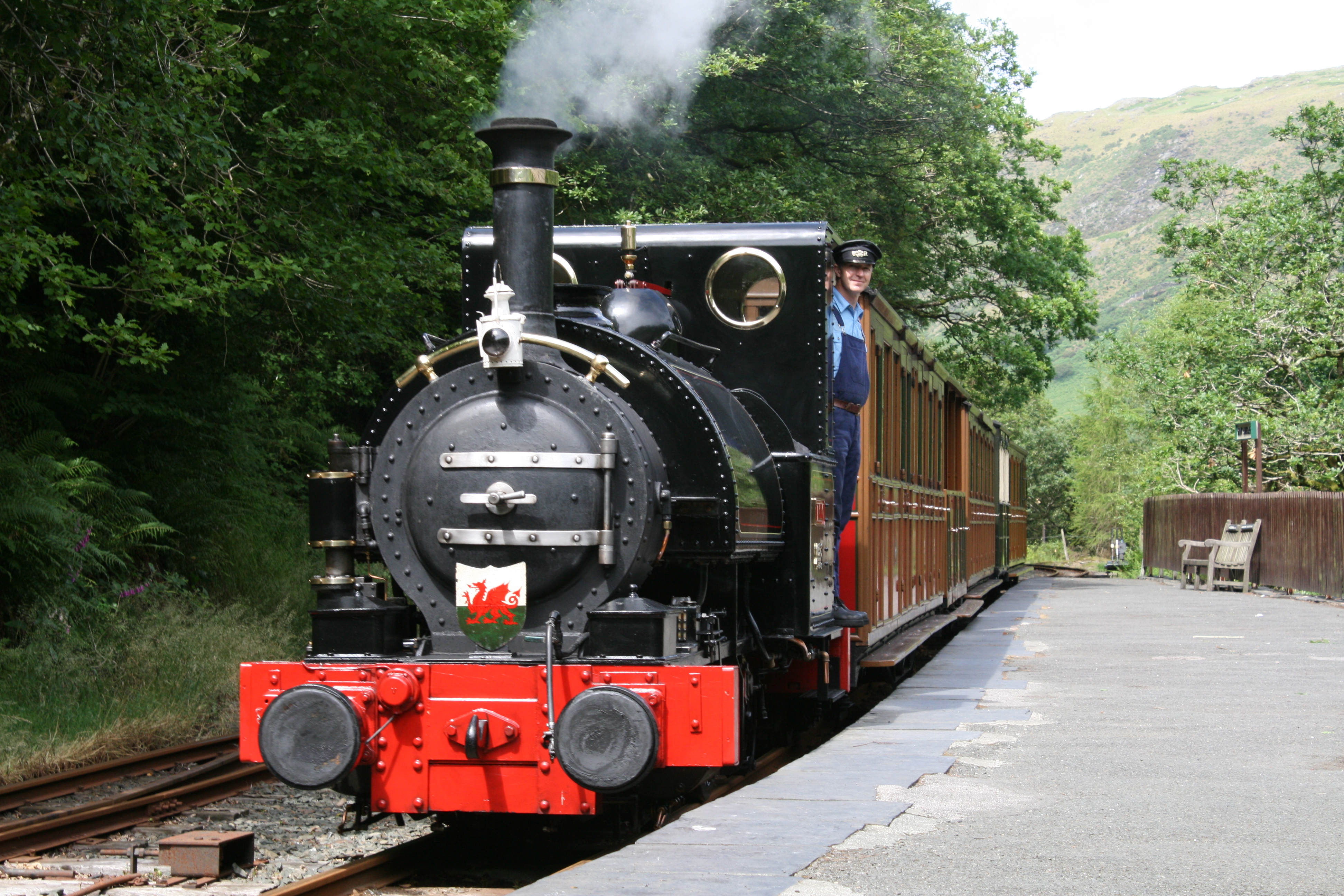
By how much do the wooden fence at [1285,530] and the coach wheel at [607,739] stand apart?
1781cm

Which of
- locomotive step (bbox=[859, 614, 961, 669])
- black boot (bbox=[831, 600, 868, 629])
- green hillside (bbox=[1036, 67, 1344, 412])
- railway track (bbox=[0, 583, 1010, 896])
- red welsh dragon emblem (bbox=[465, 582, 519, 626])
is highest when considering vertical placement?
green hillside (bbox=[1036, 67, 1344, 412])

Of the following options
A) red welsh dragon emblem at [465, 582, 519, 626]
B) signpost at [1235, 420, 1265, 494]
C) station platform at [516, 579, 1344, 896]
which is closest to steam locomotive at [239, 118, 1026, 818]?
red welsh dragon emblem at [465, 582, 519, 626]

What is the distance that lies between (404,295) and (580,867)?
32.1 feet

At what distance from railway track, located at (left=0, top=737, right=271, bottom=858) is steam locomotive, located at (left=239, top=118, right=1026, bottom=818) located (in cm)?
131

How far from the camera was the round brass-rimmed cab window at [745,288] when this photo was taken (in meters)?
6.66

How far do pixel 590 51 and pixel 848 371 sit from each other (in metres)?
3.16

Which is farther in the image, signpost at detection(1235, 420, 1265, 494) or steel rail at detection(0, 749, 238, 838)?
signpost at detection(1235, 420, 1265, 494)

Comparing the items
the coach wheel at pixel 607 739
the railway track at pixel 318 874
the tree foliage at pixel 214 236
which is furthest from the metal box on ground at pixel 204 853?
the tree foliage at pixel 214 236

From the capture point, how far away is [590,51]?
9.04 meters

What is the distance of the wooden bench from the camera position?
74.6ft

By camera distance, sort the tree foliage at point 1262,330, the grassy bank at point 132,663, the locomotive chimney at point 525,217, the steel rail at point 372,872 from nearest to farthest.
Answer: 1. the steel rail at point 372,872
2. the locomotive chimney at point 525,217
3. the grassy bank at point 132,663
4. the tree foliage at point 1262,330

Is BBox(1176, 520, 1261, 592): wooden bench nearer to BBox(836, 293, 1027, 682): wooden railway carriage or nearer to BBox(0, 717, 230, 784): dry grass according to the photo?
BBox(836, 293, 1027, 682): wooden railway carriage

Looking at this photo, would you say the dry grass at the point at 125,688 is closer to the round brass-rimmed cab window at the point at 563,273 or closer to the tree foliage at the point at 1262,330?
the round brass-rimmed cab window at the point at 563,273

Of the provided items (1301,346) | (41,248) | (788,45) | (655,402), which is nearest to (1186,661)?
(655,402)
